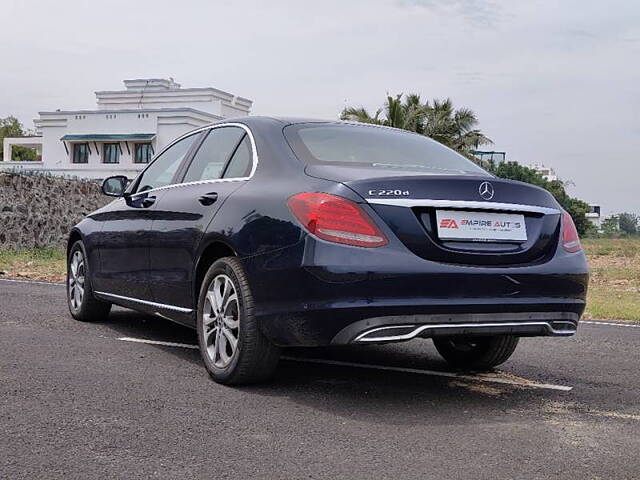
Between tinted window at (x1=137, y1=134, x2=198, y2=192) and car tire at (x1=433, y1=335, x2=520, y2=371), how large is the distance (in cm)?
224

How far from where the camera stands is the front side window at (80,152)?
5447cm

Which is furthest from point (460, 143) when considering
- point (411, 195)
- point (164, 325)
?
point (411, 195)

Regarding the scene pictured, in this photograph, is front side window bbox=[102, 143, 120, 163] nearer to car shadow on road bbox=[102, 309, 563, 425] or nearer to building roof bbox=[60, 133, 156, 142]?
building roof bbox=[60, 133, 156, 142]

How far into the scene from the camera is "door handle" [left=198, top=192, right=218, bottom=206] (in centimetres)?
523

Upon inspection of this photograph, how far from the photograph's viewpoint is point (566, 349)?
6805mm

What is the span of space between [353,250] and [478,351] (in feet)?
5.93

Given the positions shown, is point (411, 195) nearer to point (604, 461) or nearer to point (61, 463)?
point (604, 461)

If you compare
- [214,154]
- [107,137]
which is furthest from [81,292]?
[107,137]

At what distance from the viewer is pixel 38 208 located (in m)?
20.8

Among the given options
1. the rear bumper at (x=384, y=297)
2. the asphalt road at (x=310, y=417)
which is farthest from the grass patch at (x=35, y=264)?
the rear bumper at (x=384, y=297)

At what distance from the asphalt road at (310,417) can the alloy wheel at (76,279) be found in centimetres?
96

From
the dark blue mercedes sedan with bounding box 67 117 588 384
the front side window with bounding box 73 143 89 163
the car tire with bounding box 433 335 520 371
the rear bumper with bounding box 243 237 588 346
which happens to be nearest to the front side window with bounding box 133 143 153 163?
the front side window with bounding box 73 143 89 163

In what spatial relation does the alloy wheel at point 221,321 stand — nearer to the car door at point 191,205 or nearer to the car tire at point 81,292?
the car door at point 191,205

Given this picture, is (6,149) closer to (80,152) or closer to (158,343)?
(80,152)
